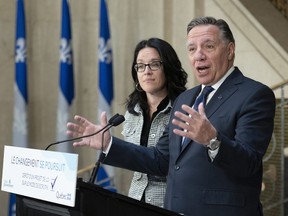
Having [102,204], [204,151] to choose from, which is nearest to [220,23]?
[204,151]

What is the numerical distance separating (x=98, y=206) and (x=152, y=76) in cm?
139

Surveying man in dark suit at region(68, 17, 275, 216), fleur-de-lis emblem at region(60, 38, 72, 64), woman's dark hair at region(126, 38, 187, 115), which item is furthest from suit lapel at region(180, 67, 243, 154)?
fleur-de-lis emblem at region(60, 38, 72, 64)

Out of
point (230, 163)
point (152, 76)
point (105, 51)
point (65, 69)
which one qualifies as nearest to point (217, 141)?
point (230, 163)

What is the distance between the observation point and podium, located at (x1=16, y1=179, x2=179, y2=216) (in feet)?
7.61

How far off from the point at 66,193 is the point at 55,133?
644 centimetres

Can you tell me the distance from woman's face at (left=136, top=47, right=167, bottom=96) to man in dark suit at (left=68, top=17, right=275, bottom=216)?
2.09 ft

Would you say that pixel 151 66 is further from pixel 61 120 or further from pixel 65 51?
pixel 61 120

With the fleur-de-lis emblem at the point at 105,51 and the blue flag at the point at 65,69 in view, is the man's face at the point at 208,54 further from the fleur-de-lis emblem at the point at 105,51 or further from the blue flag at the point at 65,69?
the blue flag at the point at 65,69

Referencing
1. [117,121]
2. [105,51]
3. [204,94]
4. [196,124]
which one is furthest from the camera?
[105,51]

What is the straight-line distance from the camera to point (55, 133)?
8672 millimetres

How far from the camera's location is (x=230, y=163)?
7.95ft

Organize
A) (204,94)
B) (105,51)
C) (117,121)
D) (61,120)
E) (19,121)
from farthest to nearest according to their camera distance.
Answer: (61,120), (19,121), (105,51), (204,94), (117,121)

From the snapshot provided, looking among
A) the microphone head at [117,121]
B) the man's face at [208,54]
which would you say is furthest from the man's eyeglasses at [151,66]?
the microphone head at [117,121]

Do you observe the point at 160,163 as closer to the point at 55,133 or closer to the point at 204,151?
the point at 204,151
